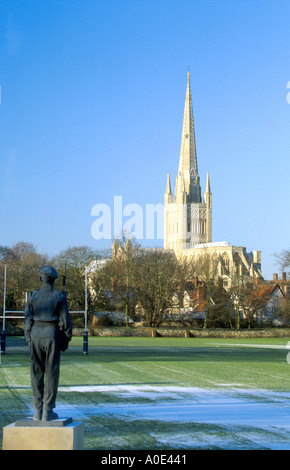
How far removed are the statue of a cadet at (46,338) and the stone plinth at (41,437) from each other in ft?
0.80

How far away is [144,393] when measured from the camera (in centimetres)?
1736

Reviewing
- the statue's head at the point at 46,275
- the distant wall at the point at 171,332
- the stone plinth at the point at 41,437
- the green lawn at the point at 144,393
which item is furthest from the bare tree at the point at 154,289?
the stone plinth at the point at 41,437

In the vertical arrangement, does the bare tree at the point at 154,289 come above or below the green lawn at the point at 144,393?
above

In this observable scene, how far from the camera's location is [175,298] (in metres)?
73.4

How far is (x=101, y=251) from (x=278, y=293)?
31.8 m

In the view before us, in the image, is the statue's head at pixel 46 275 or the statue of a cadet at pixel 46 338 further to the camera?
the statue's head at pixel 46 275

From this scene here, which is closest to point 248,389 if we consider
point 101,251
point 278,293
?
point 101,251

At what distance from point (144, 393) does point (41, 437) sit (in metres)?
9.45

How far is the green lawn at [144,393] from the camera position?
11.0 meters

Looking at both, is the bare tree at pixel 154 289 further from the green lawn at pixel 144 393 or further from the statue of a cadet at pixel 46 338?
the statue of a cadet at pixel 46 338

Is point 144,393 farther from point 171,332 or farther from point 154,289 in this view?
point 154,289


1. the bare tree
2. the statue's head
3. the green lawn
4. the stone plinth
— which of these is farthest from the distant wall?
the stone plinth

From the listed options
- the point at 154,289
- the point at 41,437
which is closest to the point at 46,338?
the point at 41,437

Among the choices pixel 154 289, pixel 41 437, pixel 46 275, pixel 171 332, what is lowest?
pixel 171 332
